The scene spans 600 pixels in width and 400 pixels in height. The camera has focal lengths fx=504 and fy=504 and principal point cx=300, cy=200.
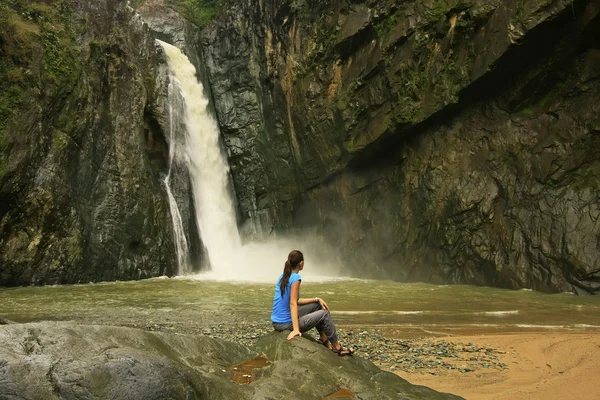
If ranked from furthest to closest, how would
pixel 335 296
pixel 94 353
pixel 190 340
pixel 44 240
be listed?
pixel 44 240 < pixel 335 296 < pixel 190 340 < pixel 94 353

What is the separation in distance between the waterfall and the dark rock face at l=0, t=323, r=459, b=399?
17.1 meters

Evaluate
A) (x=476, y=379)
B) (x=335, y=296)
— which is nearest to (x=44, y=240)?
(x=335, y=296)

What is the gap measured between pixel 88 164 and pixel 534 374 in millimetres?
15915

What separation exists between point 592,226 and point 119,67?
1764 cm

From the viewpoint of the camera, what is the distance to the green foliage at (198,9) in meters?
28.2

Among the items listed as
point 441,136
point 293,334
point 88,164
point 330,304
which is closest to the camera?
point 293,334

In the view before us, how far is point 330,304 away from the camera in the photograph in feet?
40.1

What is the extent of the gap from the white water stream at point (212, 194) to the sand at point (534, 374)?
14.3 m

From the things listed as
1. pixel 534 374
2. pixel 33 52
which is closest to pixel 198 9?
pixel 33 52

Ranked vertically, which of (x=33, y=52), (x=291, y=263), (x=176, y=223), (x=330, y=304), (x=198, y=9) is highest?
→ (x=198, y=9)

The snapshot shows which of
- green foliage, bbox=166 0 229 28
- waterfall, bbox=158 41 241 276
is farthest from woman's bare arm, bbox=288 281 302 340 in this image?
green foliage, bbox=166 0 229 28

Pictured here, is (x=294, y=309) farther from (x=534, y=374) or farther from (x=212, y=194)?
(x=212, y=194)

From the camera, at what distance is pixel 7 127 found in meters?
15.5

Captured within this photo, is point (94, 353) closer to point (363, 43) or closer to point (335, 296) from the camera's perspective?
point (335, 296)
